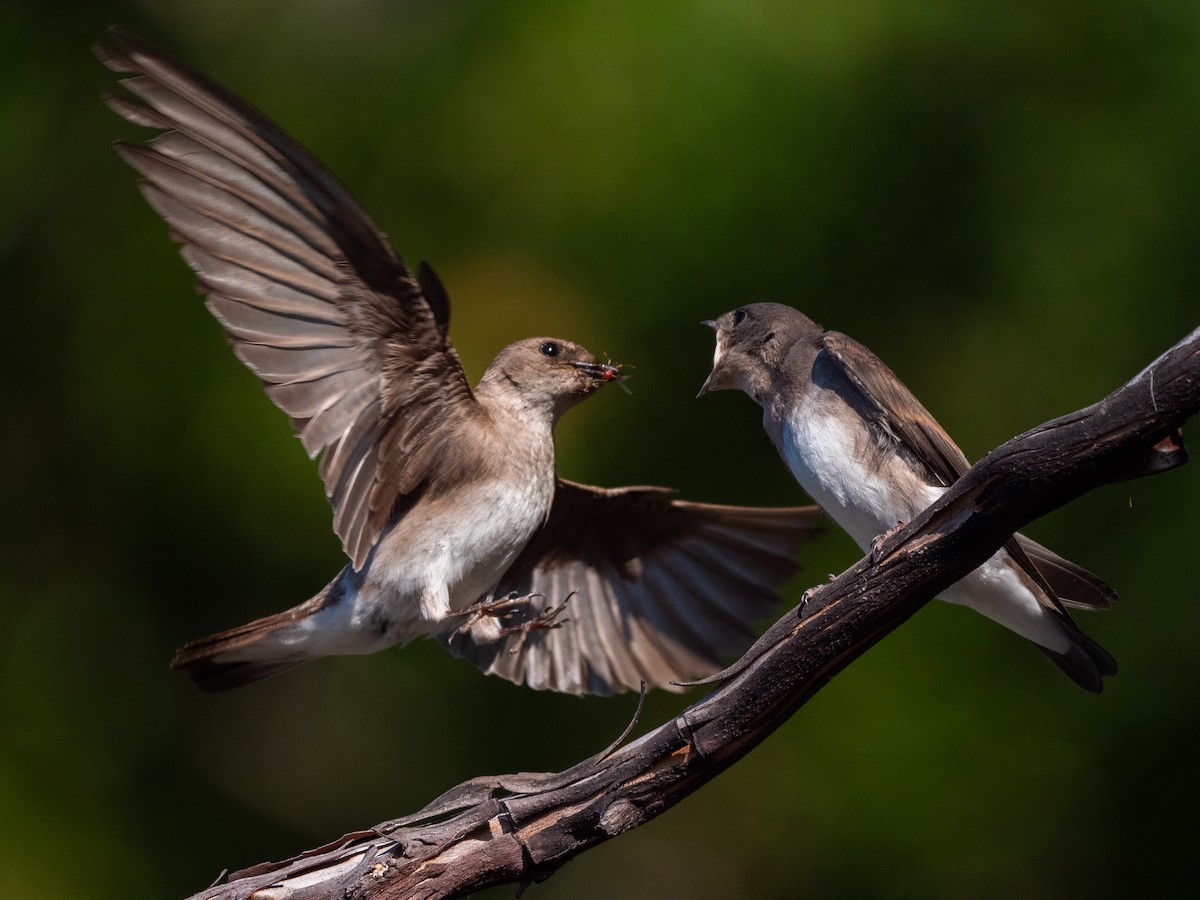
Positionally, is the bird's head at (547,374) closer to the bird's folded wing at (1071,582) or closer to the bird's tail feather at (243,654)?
the bird's tail feather at (243,654)

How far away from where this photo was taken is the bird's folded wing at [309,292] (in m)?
2.97

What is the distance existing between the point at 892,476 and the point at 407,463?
1227 millimetres

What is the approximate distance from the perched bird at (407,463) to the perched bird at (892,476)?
74cm

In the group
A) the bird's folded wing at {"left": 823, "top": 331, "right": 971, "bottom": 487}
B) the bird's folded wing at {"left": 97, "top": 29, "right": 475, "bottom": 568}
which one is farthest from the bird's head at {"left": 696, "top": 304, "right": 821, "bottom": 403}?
the bird's folded wing at {"left": 97, "top": 29, "right": 475, "bottom": 568}

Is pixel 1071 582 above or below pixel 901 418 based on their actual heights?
below

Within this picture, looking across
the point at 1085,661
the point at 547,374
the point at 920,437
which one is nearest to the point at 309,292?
the point at 547,374

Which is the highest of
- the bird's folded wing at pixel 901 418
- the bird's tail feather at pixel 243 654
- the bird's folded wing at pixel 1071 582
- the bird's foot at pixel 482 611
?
the bird's folded wing at pixel 901 418

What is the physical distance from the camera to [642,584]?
4434 mm

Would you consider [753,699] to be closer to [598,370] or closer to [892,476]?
[892,476]

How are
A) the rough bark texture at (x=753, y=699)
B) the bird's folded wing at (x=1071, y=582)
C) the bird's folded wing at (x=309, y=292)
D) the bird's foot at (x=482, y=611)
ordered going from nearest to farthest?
the rough bark texture at (x=753, y=699) → the bird's folded wing at (x=309, y=292) → the bird's folded wing at (x=1071, y=582) → the bird's foot at (x=482, y=611)

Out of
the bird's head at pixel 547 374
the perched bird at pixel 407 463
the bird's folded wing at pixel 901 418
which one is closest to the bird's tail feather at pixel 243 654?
the perched bird at pixel 407 463

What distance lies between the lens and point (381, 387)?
332cm

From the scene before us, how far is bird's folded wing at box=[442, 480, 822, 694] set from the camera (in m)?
4.24

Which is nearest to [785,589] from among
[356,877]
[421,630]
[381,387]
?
[421,630]
